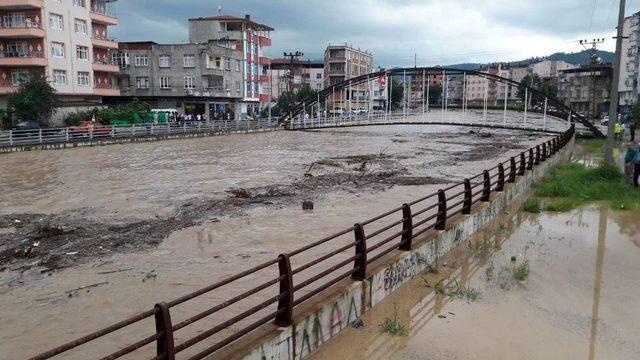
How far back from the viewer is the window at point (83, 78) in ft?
156

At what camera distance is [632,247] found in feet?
35.6

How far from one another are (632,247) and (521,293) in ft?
14.3

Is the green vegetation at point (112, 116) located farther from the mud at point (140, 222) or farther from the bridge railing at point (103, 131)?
the mud at point (140, 222)

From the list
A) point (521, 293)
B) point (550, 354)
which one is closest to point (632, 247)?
point (521, 293)

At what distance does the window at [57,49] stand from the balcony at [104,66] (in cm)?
426

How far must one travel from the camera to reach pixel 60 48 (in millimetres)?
45438

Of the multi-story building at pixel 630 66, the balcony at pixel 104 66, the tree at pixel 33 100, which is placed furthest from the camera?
the multi-story building at pixel 630 66

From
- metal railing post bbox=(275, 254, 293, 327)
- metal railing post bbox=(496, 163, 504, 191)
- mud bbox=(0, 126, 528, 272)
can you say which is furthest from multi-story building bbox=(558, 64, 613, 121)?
metal railing post bbox=(275, 254, 293, 327)

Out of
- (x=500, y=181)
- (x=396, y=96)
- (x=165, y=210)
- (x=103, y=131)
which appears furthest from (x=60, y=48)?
(x=396, y=96)

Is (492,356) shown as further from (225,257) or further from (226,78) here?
(226,78)

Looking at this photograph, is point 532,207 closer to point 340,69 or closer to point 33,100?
point 33,100

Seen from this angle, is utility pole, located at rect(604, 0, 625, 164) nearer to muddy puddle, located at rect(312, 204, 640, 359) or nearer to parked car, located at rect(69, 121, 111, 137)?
A: muddy puddle, located at rect(312, 204, 640, 359)

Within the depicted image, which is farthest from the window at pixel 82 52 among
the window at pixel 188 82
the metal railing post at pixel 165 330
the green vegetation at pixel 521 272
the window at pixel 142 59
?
the metal railing post at pixel 165 330

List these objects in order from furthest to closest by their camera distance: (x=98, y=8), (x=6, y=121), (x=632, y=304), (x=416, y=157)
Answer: (x=98, y=8), (x=6, y=121), (x=416, y=157), (x=632, y=304)
